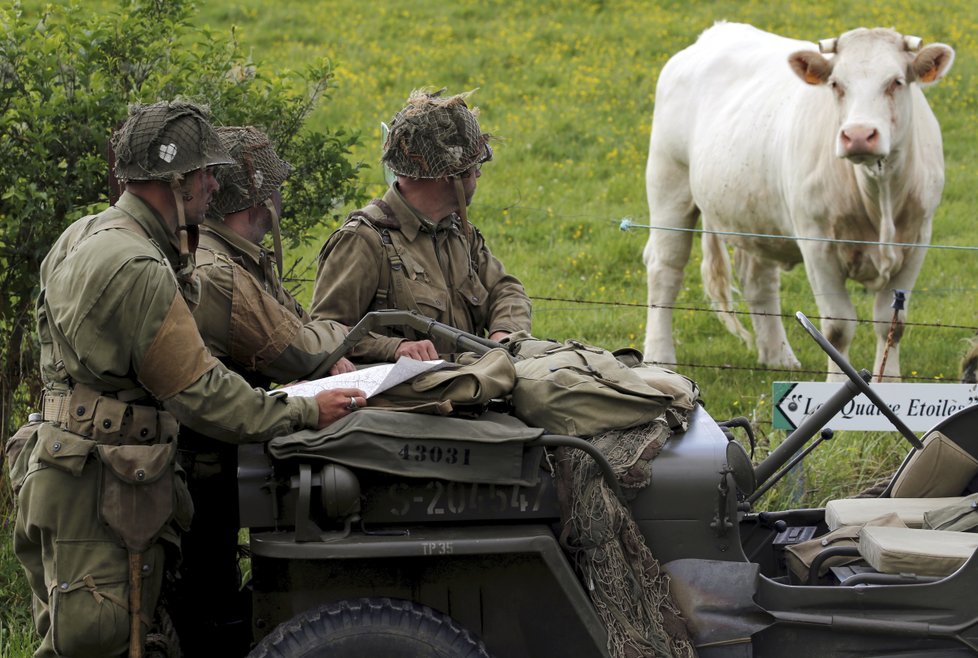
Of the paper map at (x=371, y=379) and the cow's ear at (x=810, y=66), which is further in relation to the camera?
the cow's ear at (x=810, y=66)

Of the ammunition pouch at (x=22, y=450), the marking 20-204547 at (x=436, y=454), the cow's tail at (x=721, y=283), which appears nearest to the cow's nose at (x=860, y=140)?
the cow's tail at (x=721, y=283)

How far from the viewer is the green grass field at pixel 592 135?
8906mm

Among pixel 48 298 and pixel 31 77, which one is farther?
pixel 31 77

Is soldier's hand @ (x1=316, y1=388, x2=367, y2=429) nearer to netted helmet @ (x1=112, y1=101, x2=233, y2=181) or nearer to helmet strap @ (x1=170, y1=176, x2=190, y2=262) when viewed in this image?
helmet strap @ (x1=170, y1=176, x2=190, y2=262)

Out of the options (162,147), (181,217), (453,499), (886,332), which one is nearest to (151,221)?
(181,217)

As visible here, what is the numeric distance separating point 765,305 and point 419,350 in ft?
18.5

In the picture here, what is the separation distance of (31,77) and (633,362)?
9.63ft

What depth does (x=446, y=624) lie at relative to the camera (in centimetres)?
366

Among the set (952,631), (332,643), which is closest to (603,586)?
(332,643)

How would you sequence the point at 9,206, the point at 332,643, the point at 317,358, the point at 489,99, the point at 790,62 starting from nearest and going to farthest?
the point at 332,643 → the point at 317,358 → the point at 9,206 → the point at 790,62 → the point at 489,99

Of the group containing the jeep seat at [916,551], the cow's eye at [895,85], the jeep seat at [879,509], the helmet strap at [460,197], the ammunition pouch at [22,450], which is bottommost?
the jeep seat at [879,509]

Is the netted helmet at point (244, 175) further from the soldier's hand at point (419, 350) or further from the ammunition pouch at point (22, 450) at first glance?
the ammunition pouch at point (22, 450)

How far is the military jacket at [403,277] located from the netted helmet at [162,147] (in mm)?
1131

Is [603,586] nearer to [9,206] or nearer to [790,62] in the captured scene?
[9,206]
